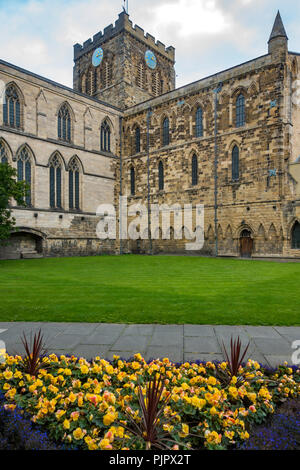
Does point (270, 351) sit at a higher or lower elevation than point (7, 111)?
lower

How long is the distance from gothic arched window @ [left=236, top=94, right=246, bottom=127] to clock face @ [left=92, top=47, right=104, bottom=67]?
21612mm

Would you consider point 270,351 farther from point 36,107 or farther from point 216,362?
point 36,107

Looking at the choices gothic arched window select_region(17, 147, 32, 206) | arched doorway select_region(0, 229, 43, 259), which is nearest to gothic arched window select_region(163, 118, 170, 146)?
gothic arched window select_region(17, 147, 32, 206)

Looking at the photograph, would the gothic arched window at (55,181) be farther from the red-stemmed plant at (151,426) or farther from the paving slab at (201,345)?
the red-stemmed plant at (151,426)

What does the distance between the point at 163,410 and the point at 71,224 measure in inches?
995

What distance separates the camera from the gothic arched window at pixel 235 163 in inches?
942

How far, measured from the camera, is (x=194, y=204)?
85.4 ft

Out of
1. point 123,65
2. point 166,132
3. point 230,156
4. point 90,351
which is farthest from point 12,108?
point 90,351

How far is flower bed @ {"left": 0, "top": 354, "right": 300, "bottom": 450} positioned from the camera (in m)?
2.44

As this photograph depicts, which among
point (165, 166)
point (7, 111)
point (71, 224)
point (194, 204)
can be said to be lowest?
point (71, 224)

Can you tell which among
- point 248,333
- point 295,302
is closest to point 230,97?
point 295,302

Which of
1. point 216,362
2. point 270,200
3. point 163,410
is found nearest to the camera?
point 163,410

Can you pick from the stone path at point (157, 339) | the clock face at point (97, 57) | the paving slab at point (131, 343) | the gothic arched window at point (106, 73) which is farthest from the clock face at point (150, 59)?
the paving slab at point (131, 343)
